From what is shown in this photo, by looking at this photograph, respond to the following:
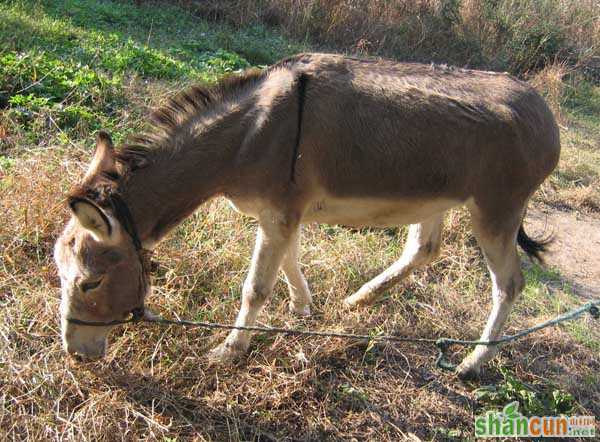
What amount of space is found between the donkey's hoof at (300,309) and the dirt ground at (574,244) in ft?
8.50

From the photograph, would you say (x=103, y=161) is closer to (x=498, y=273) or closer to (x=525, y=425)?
A: (x=498, y=273)

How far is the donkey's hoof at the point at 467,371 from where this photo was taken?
11.9 ft

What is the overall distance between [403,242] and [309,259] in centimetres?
105

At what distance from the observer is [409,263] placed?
13.3ft

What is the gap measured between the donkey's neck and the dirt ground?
3414mm

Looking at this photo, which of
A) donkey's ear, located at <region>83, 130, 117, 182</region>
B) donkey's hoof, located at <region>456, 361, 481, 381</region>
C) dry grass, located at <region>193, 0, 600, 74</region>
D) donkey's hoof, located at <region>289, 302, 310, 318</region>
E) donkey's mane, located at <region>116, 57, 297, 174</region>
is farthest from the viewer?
dry grass, located at <region>193, 0, 600, 74</region>

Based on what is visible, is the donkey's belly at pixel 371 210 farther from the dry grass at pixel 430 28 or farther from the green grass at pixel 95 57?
the dry grass at pixel 430 28

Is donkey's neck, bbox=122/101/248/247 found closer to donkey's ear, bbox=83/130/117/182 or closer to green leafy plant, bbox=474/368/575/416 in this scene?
donkey's ear, bbox=83/130/117/182

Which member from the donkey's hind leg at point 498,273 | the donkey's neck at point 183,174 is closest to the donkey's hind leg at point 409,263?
the donkey's hind leg at point 498,273

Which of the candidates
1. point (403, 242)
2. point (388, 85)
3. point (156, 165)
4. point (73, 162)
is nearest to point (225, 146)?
point (156, 165)

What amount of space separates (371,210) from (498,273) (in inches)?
39.5

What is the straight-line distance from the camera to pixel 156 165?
2926 millimetres

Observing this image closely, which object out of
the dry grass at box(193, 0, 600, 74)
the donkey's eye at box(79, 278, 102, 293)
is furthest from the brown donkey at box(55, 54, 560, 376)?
the dry grass at box(193, 0, 600, 74)

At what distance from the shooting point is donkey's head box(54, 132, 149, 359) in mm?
2658
